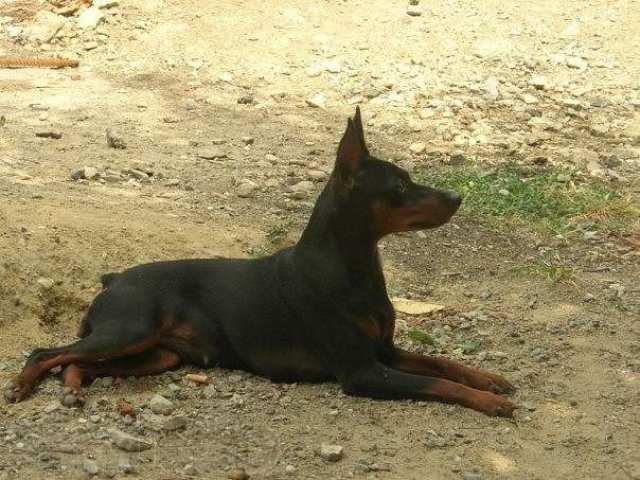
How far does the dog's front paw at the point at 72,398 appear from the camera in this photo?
511 cm

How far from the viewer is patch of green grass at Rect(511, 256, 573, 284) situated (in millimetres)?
6938

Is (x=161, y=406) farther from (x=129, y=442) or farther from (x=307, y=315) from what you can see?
(x=307, y=315)

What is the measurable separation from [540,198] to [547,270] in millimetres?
1612

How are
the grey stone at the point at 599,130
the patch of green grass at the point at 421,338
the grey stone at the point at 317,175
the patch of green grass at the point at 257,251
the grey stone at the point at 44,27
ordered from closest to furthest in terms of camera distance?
1. the patch of green grass at the point at 421,338
2. the patch of green grass at the point at 257,251
3. the grey stone at the point at 317,175
4. the grey stone at the point at 599,130
5. the grey stone at the point at 44,27

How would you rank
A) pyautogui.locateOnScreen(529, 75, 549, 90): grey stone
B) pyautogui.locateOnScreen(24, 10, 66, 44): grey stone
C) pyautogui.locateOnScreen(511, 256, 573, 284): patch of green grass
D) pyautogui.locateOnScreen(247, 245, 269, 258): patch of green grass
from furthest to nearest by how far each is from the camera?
1. pyautogui.locateOnScreen(24, 10, 66, 44): grey stone
2. pyautogui.locateOnScreen(529, 75, 549, 90): grey stone
3. pyautogui.locateOnScreen(247, 245, 269, 258): patch of green grass
4. pyautogui.locateOnScreen(511, 256, 573, 284): patch of green grass

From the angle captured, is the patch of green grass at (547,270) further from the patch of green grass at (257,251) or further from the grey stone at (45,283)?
the grey stone at (45,283)

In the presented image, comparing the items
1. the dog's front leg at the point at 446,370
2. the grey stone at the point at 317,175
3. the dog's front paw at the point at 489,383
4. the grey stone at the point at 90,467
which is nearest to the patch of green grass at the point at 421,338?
the dog's front leg at the point at 446,370

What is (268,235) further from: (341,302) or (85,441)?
(85,441)

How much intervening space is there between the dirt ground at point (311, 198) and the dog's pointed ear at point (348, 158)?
104 centimetres

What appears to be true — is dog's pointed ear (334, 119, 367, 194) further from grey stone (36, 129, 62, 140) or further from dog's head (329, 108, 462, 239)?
grey stone (36, 129, 62, 140)

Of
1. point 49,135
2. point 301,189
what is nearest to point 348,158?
point 301,189

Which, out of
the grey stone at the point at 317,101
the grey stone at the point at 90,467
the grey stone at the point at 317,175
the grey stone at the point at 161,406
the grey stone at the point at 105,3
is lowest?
the grey stone at the point at 105,3

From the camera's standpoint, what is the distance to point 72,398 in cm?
512

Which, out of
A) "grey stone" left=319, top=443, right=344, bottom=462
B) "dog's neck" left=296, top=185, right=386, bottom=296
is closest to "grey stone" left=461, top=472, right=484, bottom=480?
"grey stone" left=319, top=443, right=344, bottom=462
